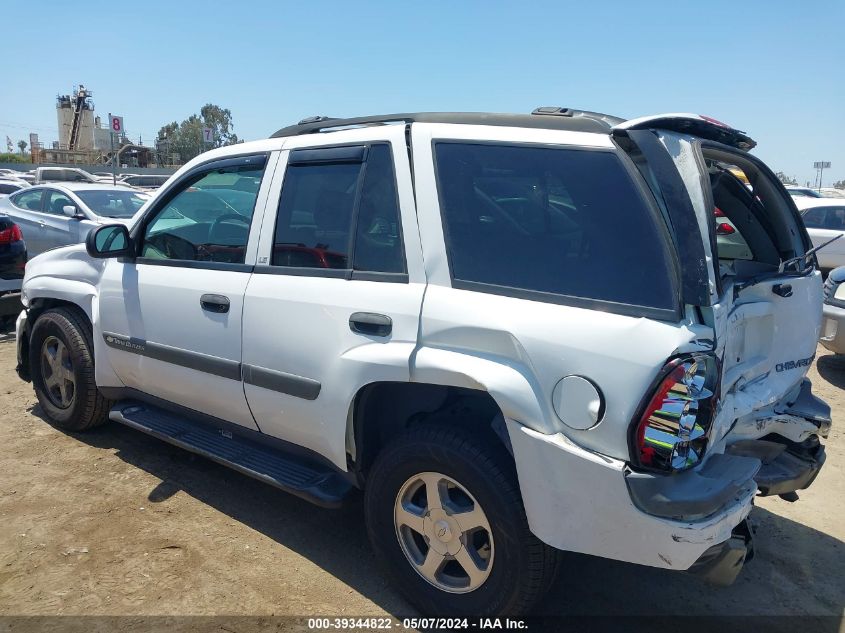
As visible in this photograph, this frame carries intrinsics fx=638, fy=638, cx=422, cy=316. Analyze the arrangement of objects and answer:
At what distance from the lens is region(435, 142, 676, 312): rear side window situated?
7.07 ft

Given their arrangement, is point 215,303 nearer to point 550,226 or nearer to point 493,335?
point 493,335

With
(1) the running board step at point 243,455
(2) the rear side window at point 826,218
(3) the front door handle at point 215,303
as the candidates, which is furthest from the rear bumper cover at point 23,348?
(2) the rear side window at point 826,218

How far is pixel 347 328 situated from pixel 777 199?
7.44ft

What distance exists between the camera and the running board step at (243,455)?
9.76 ft

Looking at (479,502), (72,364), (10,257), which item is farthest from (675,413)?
(10,257)

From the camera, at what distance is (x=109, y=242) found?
12.5 ft

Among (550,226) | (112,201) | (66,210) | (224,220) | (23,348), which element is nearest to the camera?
(550,226)

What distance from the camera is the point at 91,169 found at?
3762cm

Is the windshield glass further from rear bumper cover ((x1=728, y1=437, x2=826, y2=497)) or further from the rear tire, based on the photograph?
rear bumper cover ((x1=728, y1=437, x2=826, y2=497))

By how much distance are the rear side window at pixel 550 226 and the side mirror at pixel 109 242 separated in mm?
2180

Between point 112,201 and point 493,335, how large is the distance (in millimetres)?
10067

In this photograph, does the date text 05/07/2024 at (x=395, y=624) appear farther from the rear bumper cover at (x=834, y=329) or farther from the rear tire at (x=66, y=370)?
the rear bumper cover at (x=834, y=329)

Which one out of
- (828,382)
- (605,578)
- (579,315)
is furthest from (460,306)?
(828,382)

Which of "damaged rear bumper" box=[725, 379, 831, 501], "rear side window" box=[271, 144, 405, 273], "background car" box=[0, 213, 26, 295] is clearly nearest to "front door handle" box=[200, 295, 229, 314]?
"rear side window" box=[271, 144, 405, 273]
